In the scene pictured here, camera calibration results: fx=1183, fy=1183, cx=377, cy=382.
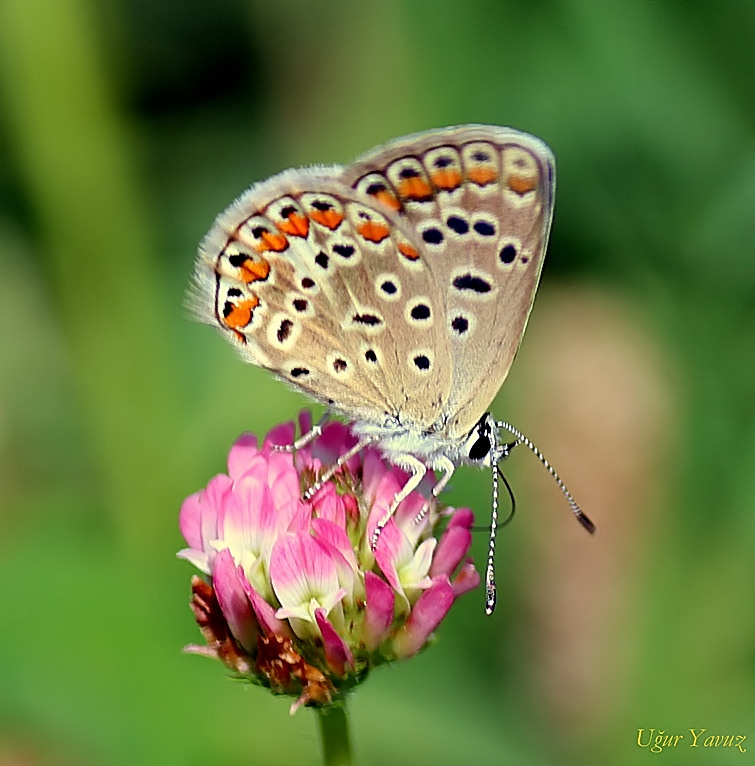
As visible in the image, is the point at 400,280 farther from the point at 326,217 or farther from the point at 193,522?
the point at 193,522

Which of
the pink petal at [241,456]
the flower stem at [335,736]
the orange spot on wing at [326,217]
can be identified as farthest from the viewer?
the orange spot on wing at [326,217]

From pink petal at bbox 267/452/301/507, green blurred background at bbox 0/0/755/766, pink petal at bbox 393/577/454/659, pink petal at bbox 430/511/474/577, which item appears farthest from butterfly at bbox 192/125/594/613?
green blurred background at bbox 0/0/755/766

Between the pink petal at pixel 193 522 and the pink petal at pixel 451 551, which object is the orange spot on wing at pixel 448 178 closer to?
the pink petal at pixel 451 551

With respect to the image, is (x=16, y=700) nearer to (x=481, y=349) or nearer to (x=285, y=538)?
(x=285, y=538)

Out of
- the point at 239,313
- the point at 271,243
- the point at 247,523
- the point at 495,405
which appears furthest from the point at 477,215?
the point at 495,405

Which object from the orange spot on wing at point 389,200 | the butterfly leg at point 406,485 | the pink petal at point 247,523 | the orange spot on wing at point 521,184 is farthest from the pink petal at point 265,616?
the orange spot on wing at point 521,184

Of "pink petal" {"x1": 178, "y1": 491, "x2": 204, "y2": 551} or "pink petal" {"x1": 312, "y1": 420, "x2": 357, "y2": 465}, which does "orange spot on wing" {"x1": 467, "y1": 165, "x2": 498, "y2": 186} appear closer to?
"pink petal" {"x1": 312, "y1": 420, "x2": 357, "y2": 465}
